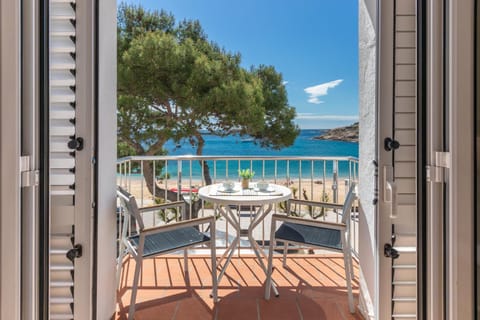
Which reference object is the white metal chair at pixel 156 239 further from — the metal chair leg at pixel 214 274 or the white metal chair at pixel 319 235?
the white metal chair at pixel 319 235

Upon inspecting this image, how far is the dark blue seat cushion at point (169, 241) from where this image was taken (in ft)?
6.63

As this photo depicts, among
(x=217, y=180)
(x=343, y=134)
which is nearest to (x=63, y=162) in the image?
(x=217, y=180)

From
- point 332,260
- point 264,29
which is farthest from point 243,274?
point 264,29

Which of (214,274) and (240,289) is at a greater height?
(214,274)

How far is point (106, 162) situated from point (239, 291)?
1.41 metres

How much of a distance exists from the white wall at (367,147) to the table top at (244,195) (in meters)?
0.62

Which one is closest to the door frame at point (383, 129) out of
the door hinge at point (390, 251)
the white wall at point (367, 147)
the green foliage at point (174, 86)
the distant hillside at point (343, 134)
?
the door hinge at point (390, 251)

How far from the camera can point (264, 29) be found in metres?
12.2

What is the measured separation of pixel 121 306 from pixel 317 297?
144cm

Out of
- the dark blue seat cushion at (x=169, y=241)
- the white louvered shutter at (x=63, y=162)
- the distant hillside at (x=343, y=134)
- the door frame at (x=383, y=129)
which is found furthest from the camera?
the distant hillside at (x=343, y=134)
